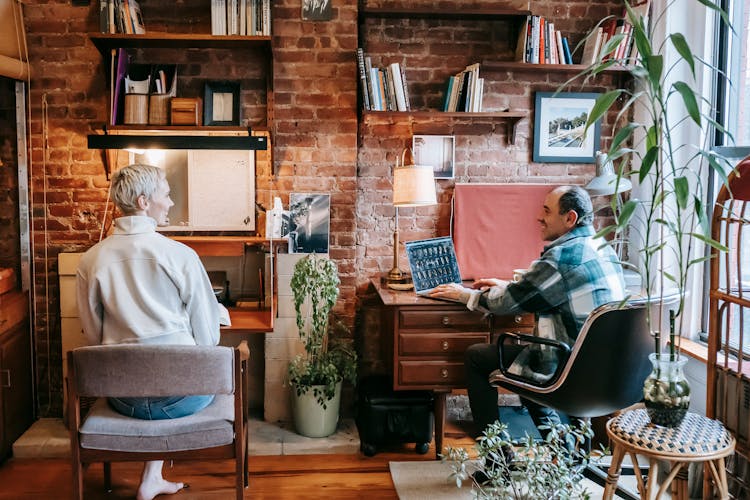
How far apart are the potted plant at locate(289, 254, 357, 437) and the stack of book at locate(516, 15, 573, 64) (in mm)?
1604

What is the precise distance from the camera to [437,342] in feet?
11.2

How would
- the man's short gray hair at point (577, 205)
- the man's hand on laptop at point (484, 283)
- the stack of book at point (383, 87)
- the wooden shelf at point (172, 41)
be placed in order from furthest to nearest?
the stack of book at point (383, 87) < the man's hand on laptop at point (484, 283) < the wooden shelf at point (172, 41) < the man's short gray hair at point (577, 205)

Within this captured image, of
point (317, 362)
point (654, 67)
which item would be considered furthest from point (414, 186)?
point (654, 67)

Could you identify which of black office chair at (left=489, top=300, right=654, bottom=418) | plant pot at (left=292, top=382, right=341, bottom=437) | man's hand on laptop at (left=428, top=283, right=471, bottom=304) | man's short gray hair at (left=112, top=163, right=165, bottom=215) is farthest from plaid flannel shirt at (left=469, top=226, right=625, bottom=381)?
man's short gray hair at (left=112, top=163, right=165, bottom=215)

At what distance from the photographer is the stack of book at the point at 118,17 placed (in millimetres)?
3494

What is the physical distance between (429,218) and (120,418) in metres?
2.13

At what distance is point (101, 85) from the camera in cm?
378

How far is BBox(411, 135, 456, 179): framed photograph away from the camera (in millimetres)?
3982

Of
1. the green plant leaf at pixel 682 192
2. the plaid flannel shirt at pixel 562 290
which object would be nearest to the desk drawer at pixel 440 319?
the plaid flannel shirt at pixel 562 290

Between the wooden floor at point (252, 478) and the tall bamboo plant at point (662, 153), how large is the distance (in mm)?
1516

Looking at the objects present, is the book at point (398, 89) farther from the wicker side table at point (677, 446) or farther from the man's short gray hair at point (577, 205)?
the wicker side table at point (677, 446)

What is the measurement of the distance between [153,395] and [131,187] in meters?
0.84

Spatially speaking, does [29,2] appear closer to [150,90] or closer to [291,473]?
[150,90]

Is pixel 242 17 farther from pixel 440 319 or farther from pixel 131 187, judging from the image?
pixel 440 319
